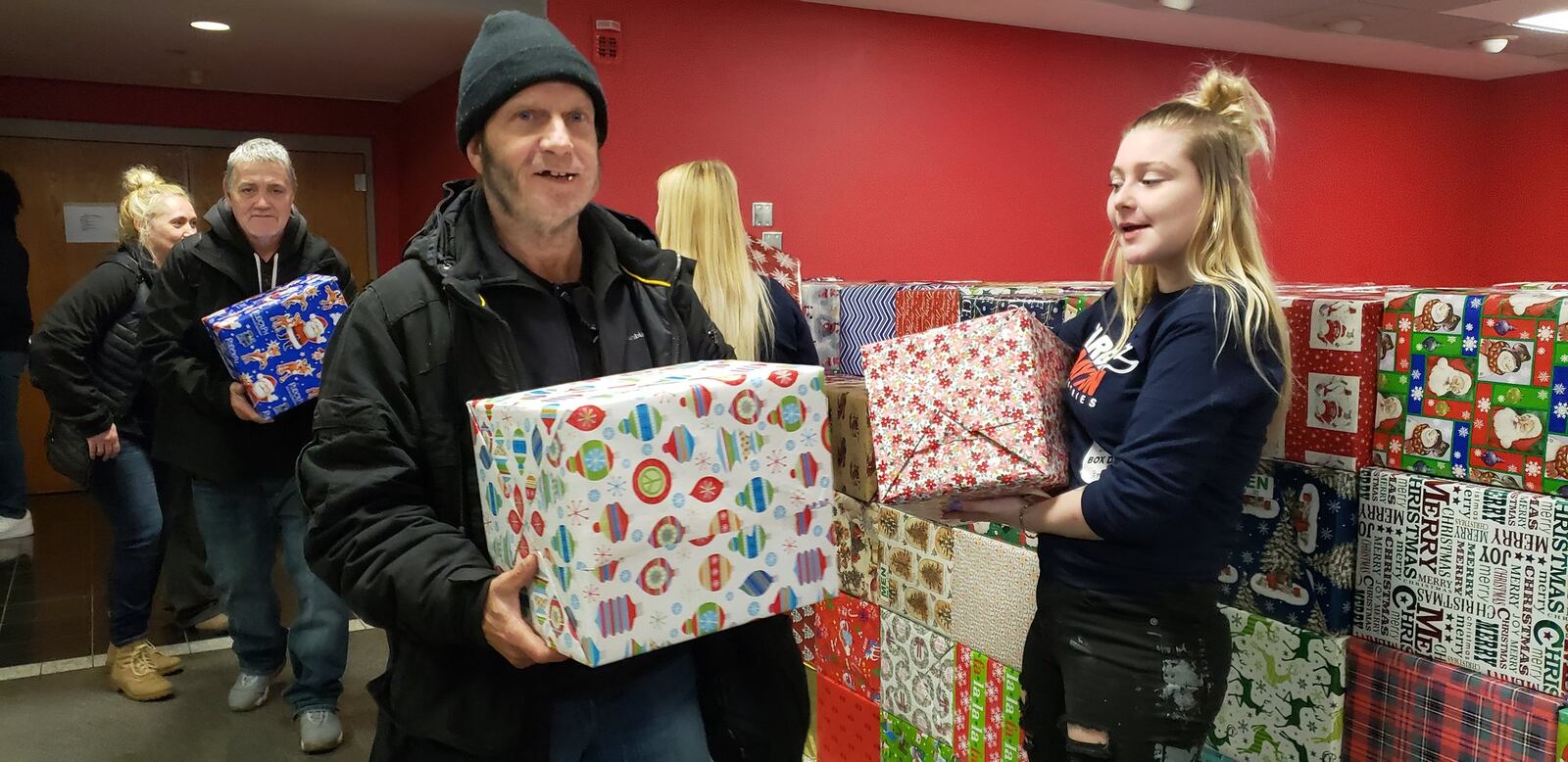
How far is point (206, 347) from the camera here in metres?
2.70

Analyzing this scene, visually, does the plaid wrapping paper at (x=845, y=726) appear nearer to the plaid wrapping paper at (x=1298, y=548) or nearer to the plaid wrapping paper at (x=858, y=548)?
the plaid wrapping paper at (x=858, y=548)

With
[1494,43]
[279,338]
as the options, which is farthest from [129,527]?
[1494,43]

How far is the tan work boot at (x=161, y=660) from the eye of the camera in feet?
10.7

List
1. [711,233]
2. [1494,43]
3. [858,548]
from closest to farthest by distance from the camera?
[858,548]
[711,233]
[1494,43]

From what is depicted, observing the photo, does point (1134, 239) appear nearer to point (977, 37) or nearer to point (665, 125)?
point (665, 125)

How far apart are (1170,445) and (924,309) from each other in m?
0.96

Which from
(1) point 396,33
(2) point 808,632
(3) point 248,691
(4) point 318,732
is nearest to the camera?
(2) point 808,632

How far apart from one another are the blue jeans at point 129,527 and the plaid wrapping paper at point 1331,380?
3.04m

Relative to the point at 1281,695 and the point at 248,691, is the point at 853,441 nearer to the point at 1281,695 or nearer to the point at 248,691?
the point at 1281,695

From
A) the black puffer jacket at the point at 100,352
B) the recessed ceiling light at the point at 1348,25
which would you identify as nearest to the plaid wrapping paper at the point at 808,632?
the black puffer jacket at the point at 100,352

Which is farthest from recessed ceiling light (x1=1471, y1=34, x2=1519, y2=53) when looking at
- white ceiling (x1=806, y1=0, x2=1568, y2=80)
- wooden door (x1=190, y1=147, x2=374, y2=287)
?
wooden door (x1=190, y1=147, x2=374, y2=287)

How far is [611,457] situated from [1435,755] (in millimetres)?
1137

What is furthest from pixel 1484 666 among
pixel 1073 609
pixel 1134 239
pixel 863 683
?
pixel 863 683

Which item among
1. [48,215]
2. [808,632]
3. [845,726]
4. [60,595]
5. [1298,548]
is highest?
[48,215]
